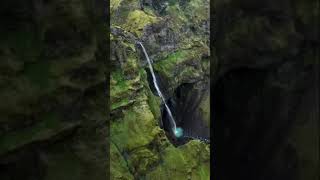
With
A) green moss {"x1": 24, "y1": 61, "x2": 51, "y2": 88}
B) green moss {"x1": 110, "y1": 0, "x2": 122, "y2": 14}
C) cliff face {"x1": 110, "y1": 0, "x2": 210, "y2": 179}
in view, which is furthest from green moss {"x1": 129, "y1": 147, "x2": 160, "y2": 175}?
green moss {"x1": 24, "y1": 61, "x2": 51, "y2": 88}

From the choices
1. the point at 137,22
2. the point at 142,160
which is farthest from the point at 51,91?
the point at 137,22

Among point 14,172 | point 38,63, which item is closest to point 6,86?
point 38,63

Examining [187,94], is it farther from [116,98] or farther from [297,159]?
[297,159]

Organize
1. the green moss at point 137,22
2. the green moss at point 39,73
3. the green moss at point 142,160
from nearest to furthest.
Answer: the green moss at point 39,73
the green moss at point 142,160
the green moss at point 137,22

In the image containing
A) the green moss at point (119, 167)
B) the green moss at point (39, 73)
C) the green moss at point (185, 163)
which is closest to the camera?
the green moss at point (39, 73)

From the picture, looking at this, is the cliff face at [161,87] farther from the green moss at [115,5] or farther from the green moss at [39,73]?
the green moss at [39,73]

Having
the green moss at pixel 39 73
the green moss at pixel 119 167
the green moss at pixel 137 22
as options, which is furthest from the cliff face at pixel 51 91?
the green moss at pixel 137 22

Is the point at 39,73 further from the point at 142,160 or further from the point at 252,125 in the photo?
the point at 142,160

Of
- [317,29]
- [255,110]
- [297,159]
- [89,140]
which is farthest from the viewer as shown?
[89,140]
